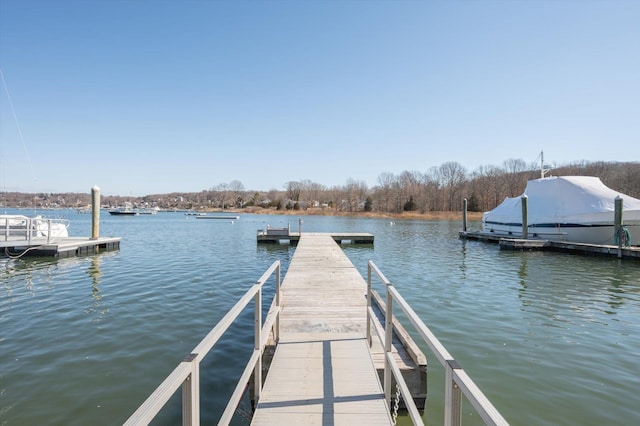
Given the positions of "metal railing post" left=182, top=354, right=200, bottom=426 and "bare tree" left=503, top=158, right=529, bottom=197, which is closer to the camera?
"metal railing post" left=182, top=354, right=200, bottom=426

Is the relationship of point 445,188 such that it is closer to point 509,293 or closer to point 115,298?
point 509,293

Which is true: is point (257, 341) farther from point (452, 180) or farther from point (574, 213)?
point (452, 180)

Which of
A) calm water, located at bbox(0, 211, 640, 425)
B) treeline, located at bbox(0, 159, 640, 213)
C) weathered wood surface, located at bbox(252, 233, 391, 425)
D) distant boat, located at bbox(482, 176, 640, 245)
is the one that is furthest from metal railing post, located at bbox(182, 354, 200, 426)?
treeline, located at bbox(0, 159, 640, 213)

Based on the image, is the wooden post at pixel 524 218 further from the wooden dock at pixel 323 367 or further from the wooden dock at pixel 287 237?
the wooden dock at pixel 323 367

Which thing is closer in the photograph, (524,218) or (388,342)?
(388,342)

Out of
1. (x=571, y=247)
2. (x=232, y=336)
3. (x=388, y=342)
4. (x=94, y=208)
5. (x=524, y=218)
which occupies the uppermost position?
(x=94, y=208)

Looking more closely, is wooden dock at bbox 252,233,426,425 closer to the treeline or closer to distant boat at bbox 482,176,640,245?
distant boat at bbox 482,176,640,245

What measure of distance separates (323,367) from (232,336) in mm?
3079

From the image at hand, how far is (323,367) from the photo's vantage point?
12.2 ft

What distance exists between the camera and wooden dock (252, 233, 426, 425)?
2924mm

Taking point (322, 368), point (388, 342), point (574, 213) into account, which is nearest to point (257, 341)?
A: point (322, 368)

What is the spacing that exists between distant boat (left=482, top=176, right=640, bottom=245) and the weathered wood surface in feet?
57.4

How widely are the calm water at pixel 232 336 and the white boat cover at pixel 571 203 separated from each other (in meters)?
7.33

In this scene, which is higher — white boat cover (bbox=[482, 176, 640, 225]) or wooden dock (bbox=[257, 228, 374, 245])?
white boat cover (bbox=[482, 176, 640, 225])
